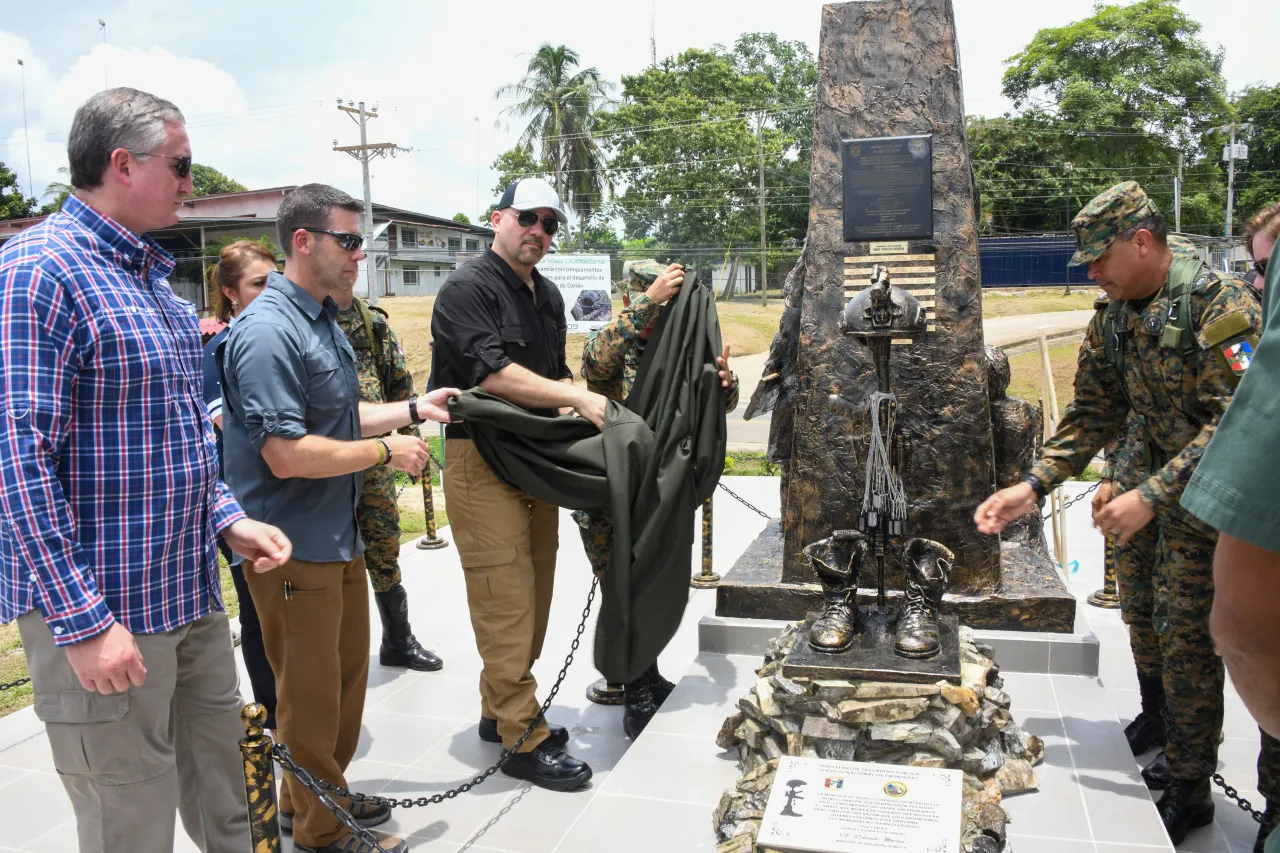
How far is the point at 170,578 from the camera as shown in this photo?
2.38 m

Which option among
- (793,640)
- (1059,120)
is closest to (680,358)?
(793,640)

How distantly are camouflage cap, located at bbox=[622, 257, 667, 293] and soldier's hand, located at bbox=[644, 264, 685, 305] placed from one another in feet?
0.55

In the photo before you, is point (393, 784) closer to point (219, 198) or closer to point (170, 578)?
point (170, 578)

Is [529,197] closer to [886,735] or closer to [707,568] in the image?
[886,735]

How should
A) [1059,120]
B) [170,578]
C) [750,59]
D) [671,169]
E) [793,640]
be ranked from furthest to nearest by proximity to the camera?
Result: [750,59], [1059,120], [671,169], [793,640], [170,578]

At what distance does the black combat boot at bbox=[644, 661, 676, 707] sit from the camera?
4.43m

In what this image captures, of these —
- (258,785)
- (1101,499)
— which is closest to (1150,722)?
(1101,499)

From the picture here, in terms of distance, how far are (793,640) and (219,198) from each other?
3981 cm

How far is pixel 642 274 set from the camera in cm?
448

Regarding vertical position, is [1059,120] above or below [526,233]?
above

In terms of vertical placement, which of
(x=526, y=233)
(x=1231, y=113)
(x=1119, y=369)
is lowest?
(x=1119, y=369)

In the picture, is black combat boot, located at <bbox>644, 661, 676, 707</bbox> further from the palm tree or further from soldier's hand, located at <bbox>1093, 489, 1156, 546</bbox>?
the palm tree

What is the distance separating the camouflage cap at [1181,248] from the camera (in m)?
3.52

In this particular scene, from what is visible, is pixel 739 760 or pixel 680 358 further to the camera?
pixel 680 358
